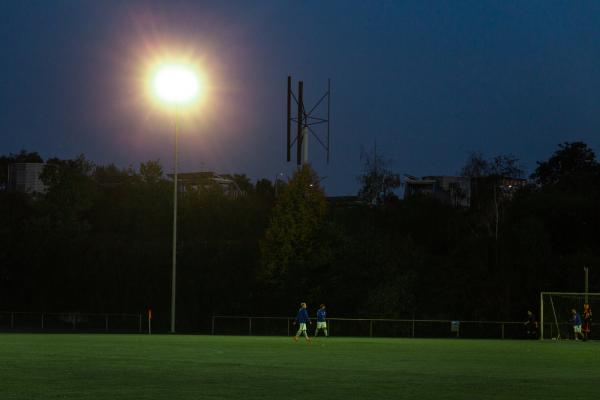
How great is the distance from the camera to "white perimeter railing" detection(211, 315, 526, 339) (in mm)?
57062

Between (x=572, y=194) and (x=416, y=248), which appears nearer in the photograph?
(x=416, y=248)

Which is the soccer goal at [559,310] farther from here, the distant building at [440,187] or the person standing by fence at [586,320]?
the distant building at [440,187]

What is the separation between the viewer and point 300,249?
63.5m

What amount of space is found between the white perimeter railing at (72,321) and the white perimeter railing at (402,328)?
302 inches

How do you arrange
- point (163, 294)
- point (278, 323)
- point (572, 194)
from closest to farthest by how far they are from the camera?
point (278, 323) < point (163, 294) < point (572, 194)

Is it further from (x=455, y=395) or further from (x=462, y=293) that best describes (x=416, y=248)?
(x=455, y=395)

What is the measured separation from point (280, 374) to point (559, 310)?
37432mm

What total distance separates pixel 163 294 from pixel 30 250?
40.4 ft

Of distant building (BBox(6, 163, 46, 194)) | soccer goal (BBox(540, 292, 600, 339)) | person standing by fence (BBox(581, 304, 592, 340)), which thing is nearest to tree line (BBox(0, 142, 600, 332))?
soccer goal (BBox(540, 292, 600, 339))

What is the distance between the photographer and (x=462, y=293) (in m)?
64.6

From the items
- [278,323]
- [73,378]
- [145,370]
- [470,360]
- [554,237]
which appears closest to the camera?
[73,378]

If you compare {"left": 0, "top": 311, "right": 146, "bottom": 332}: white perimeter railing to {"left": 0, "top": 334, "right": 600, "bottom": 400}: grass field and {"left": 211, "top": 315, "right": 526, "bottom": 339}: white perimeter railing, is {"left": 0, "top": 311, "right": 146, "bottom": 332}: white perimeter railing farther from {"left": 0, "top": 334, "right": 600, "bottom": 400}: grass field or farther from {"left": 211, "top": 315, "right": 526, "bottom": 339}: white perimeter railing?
{"left": 0, "top": 334, "right": 600, "bottom": 400}: grass field

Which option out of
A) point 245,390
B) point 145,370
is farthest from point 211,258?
point 245,390

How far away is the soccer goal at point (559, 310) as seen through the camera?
169 ft
